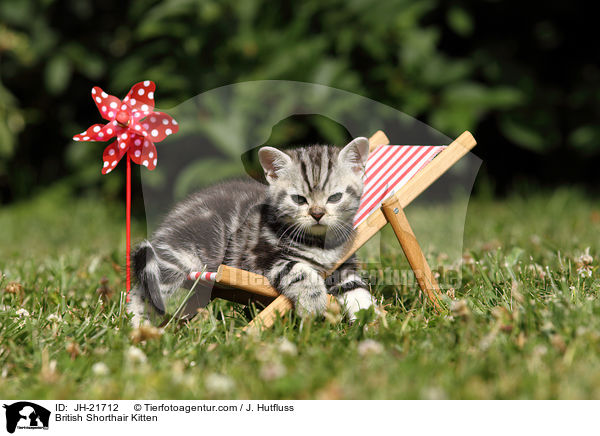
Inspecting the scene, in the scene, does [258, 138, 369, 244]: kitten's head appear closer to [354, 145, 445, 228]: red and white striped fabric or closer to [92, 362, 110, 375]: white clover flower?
[354, 145, 445, 228]: red and white striped fabric

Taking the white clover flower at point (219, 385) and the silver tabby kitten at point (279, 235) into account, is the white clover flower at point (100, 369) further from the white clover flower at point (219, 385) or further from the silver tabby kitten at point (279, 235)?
the silver tabby kitten at point (279, 235)

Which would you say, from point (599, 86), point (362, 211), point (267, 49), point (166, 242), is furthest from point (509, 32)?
point (166, 242)

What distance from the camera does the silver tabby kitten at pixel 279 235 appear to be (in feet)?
7.51

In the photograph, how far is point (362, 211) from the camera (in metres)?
2.45

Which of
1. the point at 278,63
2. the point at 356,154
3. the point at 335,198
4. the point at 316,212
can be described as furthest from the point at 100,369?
the point at 278,63

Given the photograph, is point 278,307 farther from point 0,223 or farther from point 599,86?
point 599,86

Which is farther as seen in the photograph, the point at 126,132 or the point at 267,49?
the point at 267,49

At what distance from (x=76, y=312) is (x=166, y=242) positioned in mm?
470

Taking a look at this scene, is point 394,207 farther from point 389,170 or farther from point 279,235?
point 279,235

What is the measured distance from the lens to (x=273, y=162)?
2328 mm

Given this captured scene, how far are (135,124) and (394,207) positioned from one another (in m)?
1.07

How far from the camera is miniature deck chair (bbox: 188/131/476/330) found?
2.27 m
